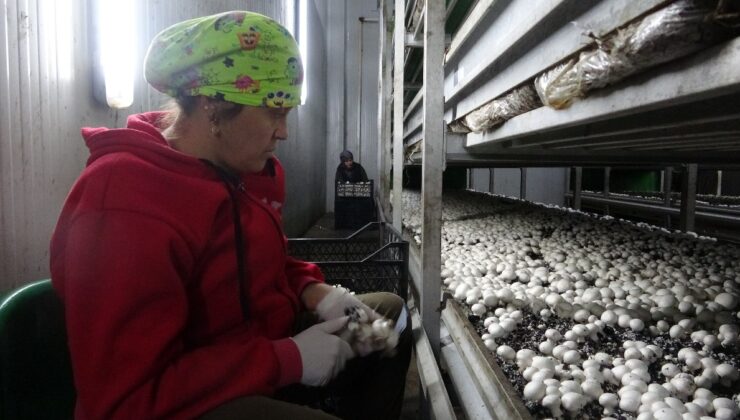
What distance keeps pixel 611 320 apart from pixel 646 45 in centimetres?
101

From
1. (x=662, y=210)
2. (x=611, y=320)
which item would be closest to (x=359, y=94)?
(x=662, y=210)

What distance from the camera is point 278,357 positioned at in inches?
31.4

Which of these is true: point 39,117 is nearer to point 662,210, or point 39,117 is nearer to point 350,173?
point 350,173

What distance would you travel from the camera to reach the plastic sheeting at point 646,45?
1.60 feet

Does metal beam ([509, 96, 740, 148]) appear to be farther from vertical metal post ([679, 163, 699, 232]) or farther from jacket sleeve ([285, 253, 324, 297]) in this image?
vertical metal post ([679, 163, 699, 232])

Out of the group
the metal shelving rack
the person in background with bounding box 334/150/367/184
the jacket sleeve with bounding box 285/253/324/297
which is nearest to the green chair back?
the jacket sleeve with bounding box 285/253/324/297

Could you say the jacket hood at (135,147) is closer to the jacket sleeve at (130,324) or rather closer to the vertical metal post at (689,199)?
the jacket sleeve at (130,324)

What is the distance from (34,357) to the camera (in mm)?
792

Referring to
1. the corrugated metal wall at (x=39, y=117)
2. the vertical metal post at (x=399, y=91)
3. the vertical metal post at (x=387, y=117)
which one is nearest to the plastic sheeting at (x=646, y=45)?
the corrugated metal wall at (x=39, y=117)

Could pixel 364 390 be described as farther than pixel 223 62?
Yes

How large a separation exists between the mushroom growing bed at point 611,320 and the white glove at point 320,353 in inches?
16.2

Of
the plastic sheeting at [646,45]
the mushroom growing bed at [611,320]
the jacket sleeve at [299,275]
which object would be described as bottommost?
the mushroom growing bed at [611,320]

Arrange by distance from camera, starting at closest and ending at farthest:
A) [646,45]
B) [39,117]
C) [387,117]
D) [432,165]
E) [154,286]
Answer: [646,45] → [154,286] → [39,117] → [432,165] → [387,117]

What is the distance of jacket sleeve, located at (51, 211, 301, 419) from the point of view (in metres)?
0.64
